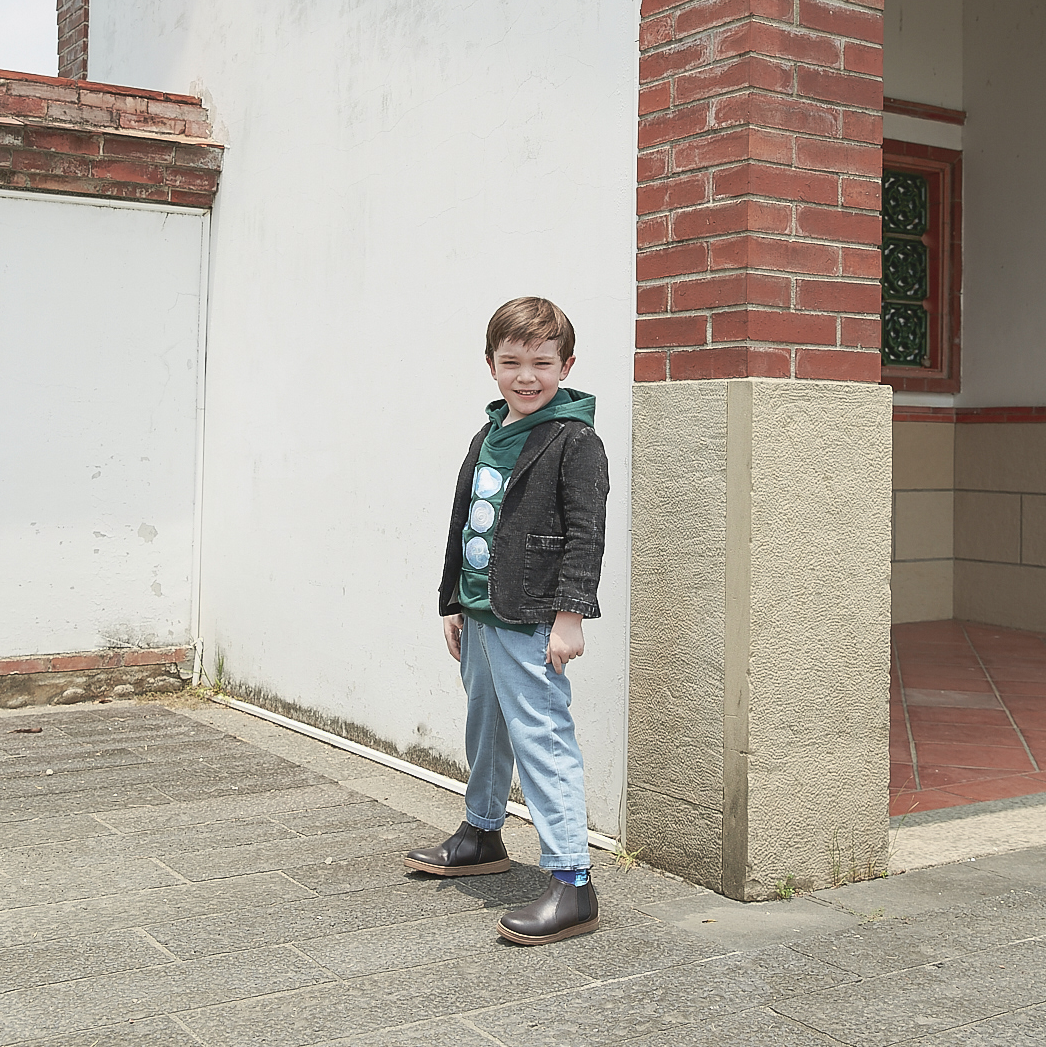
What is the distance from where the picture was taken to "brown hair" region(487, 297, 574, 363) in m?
3.45

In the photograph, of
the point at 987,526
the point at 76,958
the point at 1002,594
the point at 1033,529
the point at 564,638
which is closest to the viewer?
the point at 76,958

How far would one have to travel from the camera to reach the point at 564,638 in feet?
11.2

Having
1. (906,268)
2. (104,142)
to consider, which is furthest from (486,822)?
(906,268)

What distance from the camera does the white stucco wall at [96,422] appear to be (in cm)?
631

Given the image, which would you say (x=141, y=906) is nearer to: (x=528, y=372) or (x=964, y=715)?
(x=528, y=372)

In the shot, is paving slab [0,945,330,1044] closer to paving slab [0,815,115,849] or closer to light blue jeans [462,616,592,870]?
light blue jeans [462,616,592,870]

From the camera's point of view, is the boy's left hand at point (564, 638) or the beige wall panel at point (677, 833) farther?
the beige wall panel at point (677, 833)

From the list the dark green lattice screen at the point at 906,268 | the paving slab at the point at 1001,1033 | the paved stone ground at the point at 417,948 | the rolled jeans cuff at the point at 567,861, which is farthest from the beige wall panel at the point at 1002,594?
the paving slab at the point at 1001,1033

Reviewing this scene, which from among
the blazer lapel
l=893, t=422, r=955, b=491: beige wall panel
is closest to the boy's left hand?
the blazer lapel

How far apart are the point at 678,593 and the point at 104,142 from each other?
398 centimetres

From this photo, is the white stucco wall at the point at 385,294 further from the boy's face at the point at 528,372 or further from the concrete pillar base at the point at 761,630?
the boy's face at the point at 528,372

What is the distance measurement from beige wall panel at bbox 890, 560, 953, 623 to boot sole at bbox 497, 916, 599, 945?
5.91 m

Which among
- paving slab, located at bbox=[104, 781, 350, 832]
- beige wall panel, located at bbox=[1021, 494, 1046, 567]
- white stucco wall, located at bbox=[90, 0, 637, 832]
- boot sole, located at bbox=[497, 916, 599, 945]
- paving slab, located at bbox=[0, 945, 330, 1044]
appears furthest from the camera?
beige wall panel, located at bbox=[1021, 494, 1046, 567]

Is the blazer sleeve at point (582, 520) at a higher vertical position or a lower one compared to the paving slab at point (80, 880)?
higher
